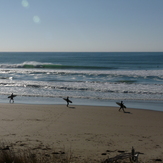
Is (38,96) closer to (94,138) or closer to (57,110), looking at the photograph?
(57,110)

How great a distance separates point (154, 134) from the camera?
11.2 meters

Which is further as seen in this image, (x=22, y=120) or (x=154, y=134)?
(x=22, y=120)

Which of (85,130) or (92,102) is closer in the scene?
(85,130)

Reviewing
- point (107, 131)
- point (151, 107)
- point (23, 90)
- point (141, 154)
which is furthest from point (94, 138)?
point (23, 90)

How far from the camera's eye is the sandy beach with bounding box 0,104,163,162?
9.31 meters

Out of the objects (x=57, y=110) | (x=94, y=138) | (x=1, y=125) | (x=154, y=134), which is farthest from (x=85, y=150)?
(x=57, y=110)

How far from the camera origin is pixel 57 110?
52.1 feet

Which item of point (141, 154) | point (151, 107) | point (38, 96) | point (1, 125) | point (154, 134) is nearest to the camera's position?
point (141, 154)

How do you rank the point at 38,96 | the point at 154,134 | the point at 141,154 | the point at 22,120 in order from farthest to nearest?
the point at 38,96 → the point at 22,120 → the point at 154,134 → the point at 141,154

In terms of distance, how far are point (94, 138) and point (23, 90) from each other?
1563 centimetres

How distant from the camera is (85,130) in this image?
11602 mm

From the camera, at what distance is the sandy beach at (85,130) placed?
9312 mm

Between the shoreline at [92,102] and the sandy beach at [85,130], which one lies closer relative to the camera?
the sandy beach at [85,130]

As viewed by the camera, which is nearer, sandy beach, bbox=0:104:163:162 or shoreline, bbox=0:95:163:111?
sandy beach, bbox=0:104:163:162
